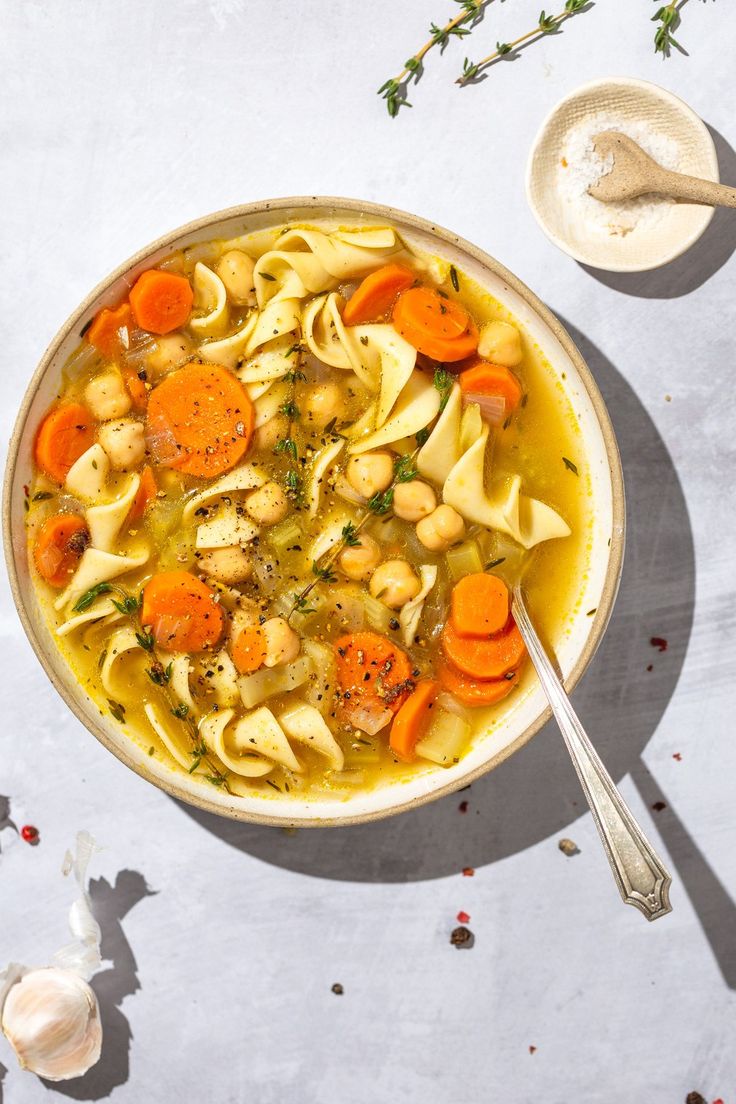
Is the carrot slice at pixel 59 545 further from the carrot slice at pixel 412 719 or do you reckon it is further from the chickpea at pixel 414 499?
the carrot slice at pixel 412 719

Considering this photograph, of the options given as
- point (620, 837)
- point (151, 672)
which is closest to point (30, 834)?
point (151, 672)

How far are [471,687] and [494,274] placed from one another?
5.81 ft

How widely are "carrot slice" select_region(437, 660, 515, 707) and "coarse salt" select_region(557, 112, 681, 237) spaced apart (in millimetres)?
2180

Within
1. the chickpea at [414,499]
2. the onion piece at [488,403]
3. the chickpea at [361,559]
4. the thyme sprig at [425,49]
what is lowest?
the chickpea at [361,559]

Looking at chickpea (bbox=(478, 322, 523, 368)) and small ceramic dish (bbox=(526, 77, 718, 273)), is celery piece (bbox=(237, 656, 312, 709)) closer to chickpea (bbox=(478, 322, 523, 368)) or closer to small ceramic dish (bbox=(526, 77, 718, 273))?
chickpea (bbox=(478, 322, 523, 368))

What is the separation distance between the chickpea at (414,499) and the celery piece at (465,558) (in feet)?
0.70

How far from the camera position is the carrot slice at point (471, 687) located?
162 inches

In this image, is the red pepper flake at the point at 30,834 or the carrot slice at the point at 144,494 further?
the red pepper flake at the point at 30,834

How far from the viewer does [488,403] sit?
4062 millimetres

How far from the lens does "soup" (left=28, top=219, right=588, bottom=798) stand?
4.04 m

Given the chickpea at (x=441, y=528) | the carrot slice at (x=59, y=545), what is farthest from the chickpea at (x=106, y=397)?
the chickpea at (x=441, y=528)

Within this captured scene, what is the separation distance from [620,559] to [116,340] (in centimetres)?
237

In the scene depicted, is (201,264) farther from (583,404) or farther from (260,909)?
(260,909)

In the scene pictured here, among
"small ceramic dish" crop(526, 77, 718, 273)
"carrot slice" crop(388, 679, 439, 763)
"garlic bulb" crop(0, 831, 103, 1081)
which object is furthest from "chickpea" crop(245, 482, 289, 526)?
"garlic bulb" crop(0, 831, 103, 1081)
